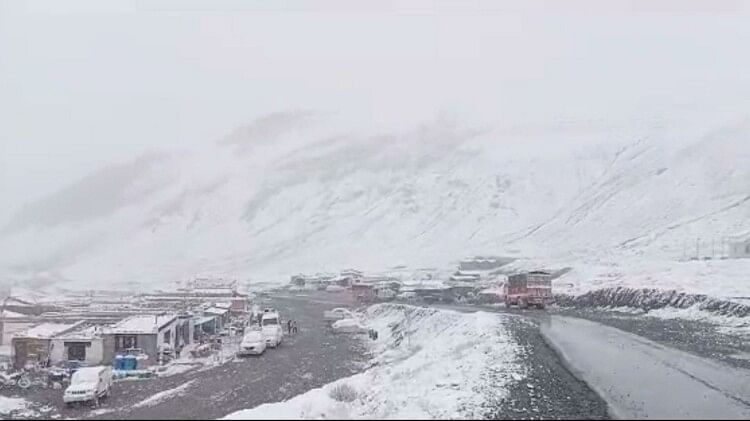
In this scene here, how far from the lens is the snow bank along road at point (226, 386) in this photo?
2817 cm

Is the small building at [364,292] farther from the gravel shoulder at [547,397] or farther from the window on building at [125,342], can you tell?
the gravel shoulder at [547,397]

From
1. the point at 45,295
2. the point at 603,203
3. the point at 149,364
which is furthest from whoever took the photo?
the point at 603,203

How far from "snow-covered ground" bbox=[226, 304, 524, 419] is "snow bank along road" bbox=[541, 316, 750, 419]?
268cm

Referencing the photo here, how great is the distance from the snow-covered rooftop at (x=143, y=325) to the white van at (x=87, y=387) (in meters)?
11.8

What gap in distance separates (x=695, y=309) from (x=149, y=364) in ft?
110

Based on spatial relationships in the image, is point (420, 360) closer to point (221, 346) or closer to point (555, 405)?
point (555, 405)

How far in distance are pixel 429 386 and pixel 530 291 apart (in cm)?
4221

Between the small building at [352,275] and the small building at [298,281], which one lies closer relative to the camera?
the small building at [352,275]

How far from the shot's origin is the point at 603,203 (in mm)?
186000

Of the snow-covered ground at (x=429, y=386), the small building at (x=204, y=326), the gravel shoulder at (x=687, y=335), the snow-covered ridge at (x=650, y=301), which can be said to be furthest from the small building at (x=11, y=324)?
the snow-covered ridge at (x=650, y=301)

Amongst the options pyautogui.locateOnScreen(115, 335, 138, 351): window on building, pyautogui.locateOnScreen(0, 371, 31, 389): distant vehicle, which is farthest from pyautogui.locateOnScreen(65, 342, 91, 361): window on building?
pyautogui.locateOnScreen(0, 371, 31, 389): distant vehicle

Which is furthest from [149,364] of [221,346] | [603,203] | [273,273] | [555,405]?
[603,203]

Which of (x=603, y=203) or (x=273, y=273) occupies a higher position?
(x=603, y=203)

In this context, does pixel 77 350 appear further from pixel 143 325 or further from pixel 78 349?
pixel 143 325
